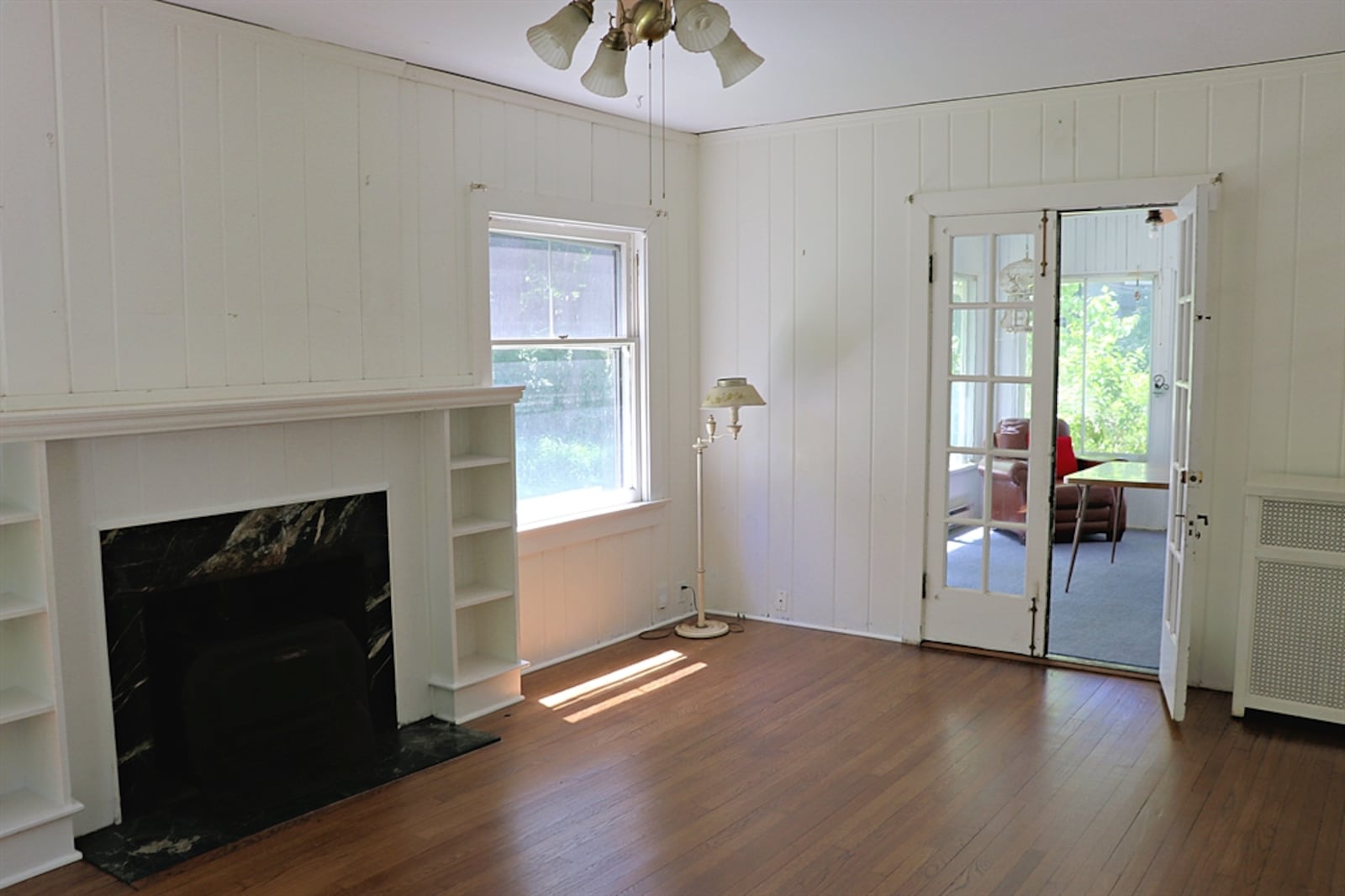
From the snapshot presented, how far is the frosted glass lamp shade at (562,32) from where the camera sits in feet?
8.94

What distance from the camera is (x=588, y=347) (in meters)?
5.10

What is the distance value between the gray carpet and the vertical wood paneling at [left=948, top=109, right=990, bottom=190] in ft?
5.47

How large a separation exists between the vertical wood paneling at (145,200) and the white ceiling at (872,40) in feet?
0.76

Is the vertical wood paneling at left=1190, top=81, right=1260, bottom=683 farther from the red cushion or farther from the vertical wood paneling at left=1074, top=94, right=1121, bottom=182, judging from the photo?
the red cushion

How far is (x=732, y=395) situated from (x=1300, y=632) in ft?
8.39

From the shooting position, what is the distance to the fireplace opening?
136 inches

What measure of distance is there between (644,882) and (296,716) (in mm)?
1481

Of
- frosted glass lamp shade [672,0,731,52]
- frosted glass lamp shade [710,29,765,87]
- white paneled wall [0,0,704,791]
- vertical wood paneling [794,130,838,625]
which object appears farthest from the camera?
vertical wood paneling [794,130,838,625]

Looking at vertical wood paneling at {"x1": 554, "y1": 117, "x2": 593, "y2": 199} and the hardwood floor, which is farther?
vertical wood paneling at {"x1": 554, "y1": 117, "x2": 593, "y2": 199}

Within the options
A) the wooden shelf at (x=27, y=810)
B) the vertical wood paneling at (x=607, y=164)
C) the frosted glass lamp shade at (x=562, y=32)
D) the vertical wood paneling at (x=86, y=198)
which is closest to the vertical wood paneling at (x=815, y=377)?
the vertical wood paneling at (x=607, y=164)

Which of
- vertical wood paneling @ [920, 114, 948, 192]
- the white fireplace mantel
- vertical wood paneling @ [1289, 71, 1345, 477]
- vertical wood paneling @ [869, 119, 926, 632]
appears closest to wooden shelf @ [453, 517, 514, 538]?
the white fireplace mantel

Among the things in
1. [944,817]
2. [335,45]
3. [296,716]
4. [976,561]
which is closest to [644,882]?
[944,817]

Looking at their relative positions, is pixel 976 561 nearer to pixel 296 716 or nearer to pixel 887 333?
pixel 887 333

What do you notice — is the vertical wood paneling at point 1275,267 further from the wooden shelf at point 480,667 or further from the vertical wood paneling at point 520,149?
the wooden shelf at point 480,667
